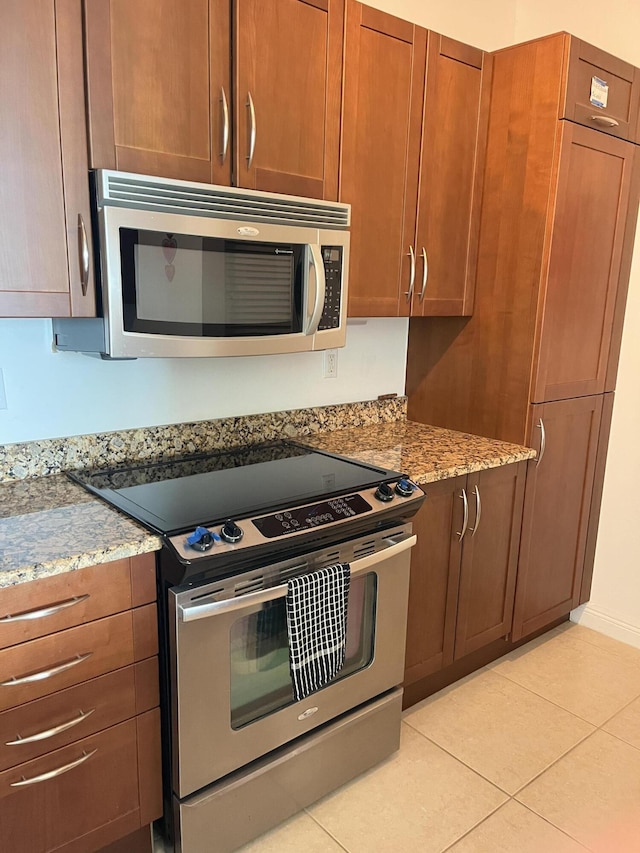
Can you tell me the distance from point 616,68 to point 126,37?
170 cm

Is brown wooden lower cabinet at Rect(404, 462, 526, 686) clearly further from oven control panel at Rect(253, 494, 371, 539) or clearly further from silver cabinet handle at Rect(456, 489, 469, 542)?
oven control panel at Rect(253, 494, 371, 539)

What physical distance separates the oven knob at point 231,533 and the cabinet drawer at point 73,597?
0.17m

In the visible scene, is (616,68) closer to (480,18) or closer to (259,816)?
(480,18)

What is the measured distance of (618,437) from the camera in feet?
8.80

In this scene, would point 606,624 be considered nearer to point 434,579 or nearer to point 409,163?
point 434,579

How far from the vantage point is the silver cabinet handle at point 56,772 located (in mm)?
1327

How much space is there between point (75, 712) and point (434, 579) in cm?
120

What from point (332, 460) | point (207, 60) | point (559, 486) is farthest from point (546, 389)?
point (207, 60)

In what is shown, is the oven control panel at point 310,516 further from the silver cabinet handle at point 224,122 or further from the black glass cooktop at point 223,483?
the silver cabinet handle at point 224,122

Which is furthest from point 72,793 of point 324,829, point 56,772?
point 324,829

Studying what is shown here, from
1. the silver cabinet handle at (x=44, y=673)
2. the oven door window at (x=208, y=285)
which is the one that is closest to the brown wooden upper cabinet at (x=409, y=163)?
the oven door window at (x=208, y=285)

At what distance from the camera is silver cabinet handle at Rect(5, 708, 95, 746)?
1.31 metres

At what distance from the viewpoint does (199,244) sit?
1.62m

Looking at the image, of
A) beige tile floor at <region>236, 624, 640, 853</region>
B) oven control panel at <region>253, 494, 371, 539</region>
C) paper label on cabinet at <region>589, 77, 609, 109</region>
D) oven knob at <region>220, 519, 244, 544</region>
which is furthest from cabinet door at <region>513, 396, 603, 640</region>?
oven knob at <region>220, 519, 244, 544</region>
